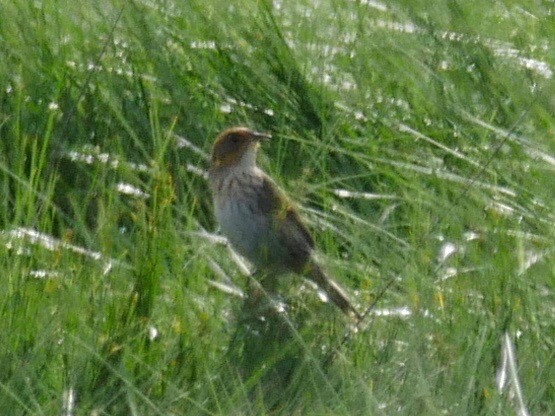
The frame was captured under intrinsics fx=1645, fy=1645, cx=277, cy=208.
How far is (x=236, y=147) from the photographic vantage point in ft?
18.5

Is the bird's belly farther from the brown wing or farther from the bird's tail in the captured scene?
the bird's tail

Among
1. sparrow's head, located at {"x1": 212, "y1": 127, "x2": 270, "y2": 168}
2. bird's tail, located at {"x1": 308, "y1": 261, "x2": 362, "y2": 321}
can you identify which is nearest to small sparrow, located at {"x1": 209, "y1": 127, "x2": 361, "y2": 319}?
sparrow's head, located at {"x1": 212, "y1": 127, "x2": 270, "y2": 168}

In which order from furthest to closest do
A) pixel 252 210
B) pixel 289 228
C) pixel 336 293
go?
pixel 252 210
pixel 289 228
pixel 336 293

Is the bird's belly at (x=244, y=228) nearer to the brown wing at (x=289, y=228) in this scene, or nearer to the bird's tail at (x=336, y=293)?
the brown wing at (x=289, y=228)

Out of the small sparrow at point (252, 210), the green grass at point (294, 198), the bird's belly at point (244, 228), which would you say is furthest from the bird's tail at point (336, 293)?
the bird's belly at point (244, 228)

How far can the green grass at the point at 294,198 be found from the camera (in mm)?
4156

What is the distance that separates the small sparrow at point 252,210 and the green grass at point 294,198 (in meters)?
0.08

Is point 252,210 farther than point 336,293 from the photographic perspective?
Yes

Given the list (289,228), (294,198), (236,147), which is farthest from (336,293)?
(236,147)

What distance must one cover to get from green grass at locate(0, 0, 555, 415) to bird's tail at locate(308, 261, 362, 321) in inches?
2.0

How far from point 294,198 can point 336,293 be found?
0.81 meters

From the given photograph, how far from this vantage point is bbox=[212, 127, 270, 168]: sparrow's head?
5625 millimetres

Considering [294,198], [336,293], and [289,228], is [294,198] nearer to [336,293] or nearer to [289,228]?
[289,228]

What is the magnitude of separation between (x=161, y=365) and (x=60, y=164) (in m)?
1.82
